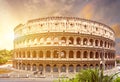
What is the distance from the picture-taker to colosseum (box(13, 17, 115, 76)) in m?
28.6

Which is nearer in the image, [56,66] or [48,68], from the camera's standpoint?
[56,66]

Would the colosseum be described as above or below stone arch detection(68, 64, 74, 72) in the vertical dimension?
above

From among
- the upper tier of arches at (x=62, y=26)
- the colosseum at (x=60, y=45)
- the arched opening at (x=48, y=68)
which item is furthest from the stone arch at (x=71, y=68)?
the upper tier of arches at (x=62, y=26)

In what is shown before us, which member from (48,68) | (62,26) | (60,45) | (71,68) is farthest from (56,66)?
(62,26)

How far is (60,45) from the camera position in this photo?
28672 mm

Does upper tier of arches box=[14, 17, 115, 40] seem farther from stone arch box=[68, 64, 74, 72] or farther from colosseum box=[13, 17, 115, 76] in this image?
stone arch box=[68, 64, 74, 72]

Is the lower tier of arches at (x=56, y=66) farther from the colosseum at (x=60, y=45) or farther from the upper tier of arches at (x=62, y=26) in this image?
the upper tier of arches at (x=62, y=26)

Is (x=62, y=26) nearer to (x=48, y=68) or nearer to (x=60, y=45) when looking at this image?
(x=60, y=45)

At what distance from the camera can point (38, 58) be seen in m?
29.2

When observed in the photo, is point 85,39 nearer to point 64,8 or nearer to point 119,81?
point 64,8

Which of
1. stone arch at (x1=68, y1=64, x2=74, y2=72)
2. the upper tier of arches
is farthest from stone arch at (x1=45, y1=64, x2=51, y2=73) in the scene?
the upper tier of arches

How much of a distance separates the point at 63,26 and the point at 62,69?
4.85 m

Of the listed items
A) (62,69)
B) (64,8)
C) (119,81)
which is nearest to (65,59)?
(62,69)

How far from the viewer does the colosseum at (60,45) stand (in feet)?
93.8
